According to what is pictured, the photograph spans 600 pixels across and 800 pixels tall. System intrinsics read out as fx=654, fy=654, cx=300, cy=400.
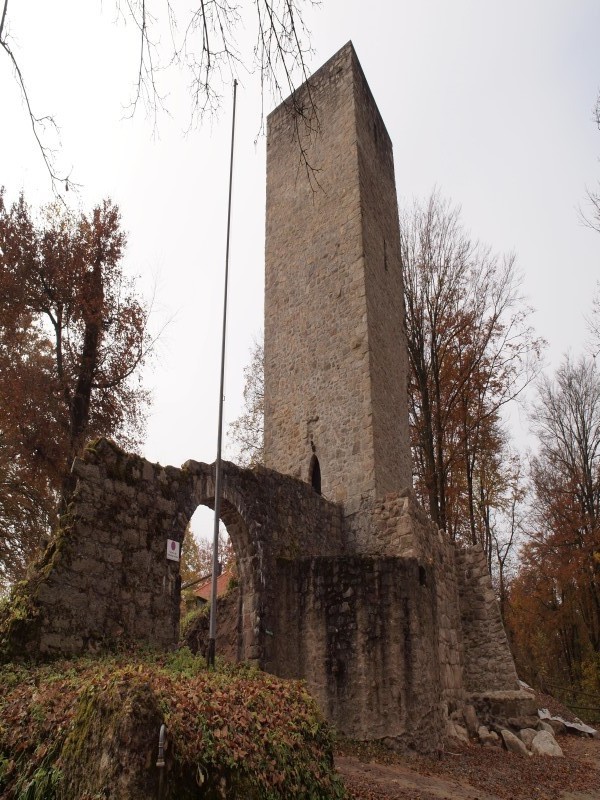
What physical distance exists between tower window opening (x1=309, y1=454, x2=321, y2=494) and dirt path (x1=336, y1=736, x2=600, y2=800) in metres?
5.86

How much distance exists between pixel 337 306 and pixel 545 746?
955cm

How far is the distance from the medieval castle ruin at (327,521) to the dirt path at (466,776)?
47 centimetres

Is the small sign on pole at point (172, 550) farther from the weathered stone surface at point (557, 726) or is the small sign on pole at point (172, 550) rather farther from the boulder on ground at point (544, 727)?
Answer: the weathered stone surface at point (557, 726)

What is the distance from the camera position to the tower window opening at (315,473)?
47.3ft

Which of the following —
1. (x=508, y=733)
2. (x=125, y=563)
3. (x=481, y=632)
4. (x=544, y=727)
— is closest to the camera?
(x=125, y=563)

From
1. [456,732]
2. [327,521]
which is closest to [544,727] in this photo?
[456,732]

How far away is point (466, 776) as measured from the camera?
872 cm

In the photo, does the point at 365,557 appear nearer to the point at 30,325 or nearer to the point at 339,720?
the point at 339,720

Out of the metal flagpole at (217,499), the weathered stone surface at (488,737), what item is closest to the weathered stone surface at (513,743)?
the weathered stone surface at (488,737)

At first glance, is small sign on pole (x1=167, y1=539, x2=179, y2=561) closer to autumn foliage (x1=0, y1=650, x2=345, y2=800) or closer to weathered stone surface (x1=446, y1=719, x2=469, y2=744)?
autumn foliage (x1=0, y1=650, x2=345, y2=800)

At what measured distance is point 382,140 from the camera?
18.2 metres

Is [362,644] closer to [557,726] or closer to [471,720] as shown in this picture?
[471,720]

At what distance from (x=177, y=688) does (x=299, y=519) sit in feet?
22.6

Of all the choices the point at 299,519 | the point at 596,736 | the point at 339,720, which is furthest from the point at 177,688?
the point at 596,736
